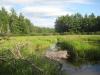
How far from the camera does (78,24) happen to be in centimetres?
12112

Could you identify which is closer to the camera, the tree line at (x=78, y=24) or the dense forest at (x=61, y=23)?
the dense forest at (x=61, y=23)

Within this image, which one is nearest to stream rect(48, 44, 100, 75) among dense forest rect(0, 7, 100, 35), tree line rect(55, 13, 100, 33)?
dense forest rect(0, 7, 100, 35)

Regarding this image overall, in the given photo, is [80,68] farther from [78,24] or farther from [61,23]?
[61,23]

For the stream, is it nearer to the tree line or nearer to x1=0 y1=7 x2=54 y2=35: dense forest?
x1=0 y1=7 x2=54 y2=35: dense forest

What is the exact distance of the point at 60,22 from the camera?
13675 centimetres

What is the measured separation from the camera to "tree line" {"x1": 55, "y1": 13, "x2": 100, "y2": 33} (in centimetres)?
11206

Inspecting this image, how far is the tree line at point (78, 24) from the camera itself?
11206cm

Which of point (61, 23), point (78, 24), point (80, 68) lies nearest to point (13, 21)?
point (78, 24)

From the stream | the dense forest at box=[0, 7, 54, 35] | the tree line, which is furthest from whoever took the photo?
the tree line

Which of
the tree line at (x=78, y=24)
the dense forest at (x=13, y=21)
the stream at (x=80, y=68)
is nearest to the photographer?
the stream at (x=80, y=68)

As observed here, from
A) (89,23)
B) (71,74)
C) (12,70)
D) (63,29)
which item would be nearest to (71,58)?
(71,74)

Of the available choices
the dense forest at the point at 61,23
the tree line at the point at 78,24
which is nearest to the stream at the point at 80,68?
the dense forest at the point at 61,23

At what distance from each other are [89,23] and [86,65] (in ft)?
300

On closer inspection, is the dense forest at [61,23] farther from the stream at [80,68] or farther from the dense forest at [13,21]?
the stream at [80,68]
